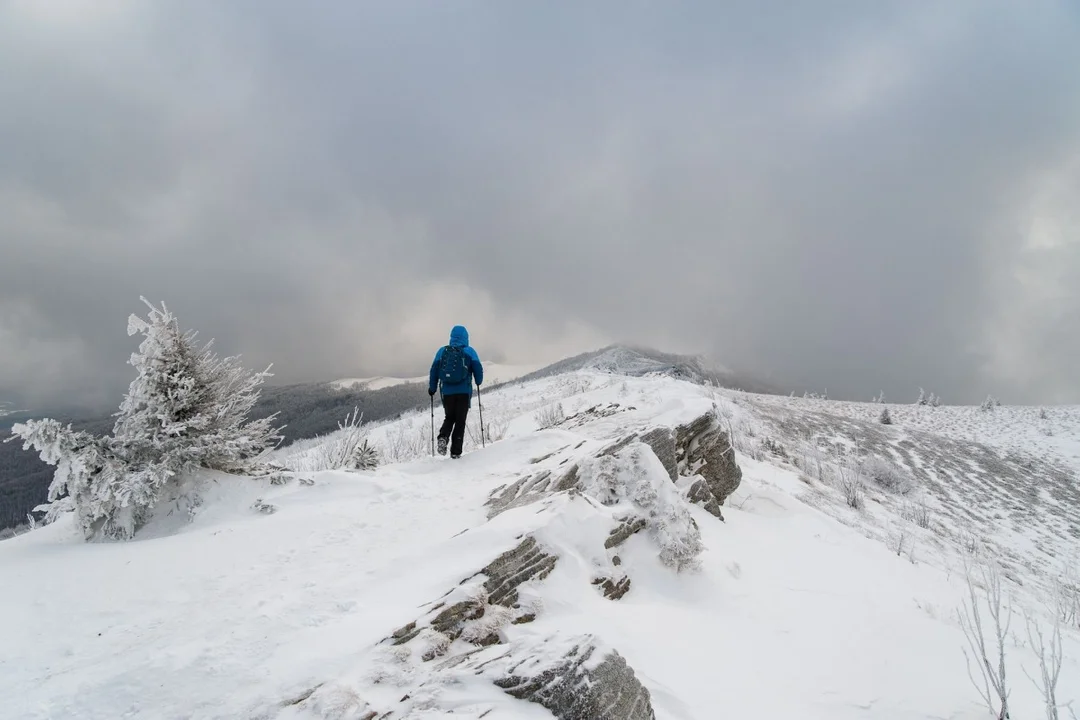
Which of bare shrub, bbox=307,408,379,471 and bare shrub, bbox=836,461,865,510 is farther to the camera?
bare shrub, bbox=836,461,865,510

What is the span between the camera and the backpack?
8664mm

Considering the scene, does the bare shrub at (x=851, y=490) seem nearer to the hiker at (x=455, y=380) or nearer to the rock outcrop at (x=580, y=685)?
the hiker at (x=455, y=380)

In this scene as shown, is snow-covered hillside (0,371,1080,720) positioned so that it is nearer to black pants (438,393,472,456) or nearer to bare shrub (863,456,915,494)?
black pants (438,393,472,456)

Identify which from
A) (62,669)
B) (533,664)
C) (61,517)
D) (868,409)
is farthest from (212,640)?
(868,409)

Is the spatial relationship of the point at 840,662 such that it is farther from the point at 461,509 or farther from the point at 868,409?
the point at 868,409

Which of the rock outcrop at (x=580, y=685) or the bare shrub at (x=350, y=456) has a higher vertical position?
the bare shrub at (x=350, y=456)

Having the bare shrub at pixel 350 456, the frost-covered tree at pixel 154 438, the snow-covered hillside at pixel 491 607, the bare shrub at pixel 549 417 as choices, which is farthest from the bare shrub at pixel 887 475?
the frost-covered tree at pixel 154 438

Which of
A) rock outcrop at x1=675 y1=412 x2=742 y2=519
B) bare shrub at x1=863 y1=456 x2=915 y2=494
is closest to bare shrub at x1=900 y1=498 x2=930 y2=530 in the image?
bare shrub at x1=863 y1=456 x2=915 y2=494

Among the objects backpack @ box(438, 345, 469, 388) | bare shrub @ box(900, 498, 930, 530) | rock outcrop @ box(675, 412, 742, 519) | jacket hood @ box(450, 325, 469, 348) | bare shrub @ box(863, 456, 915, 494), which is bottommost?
bare shrub @ box(900, 498, 930, 530)

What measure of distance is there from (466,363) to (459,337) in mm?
528

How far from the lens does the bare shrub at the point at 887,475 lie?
1554cm

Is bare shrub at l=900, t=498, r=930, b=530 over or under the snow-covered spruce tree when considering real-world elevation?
under

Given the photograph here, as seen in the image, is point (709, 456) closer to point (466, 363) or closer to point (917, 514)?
point (466, 363)

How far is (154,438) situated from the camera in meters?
5.84
